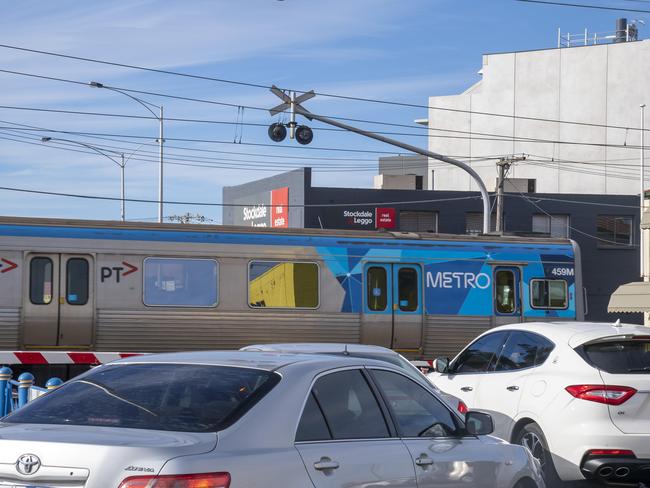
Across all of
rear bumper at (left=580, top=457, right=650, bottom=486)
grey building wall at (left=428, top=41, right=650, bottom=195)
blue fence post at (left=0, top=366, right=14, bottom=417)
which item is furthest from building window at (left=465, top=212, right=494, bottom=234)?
rear bumper at (left=580, top=457, right=650, bottom=486)

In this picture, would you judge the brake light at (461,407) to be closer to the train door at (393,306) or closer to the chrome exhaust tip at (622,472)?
the chrome exhaust tip at (622,472)

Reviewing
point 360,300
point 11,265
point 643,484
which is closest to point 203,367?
point 643,484

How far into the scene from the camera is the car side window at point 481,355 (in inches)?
462

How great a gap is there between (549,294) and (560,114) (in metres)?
47.3

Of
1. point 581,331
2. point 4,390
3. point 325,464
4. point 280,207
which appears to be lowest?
point 4,390

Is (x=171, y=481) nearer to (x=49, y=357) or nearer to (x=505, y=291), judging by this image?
(x=49, y=357)

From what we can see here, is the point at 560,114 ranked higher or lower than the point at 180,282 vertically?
higher

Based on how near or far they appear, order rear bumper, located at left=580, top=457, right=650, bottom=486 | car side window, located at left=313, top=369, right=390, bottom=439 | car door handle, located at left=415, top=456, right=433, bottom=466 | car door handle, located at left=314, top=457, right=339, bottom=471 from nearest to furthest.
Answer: car door handle, located at left=314, top=457, right=339, bottom=471, car side window, located at left=313, top=369, right=390, bottom=439, car door handle, located at left=415, top=456, right=433, bottom=466, rear bumper, located at left=580, top=457, right=650, bottom=486

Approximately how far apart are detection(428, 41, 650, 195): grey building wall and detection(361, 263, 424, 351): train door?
46769 millimetres

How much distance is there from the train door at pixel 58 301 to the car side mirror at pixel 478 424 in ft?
42.2

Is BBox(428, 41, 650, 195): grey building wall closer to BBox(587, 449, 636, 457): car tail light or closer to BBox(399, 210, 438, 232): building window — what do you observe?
→ BBox(399, 210, 438, 232): building window

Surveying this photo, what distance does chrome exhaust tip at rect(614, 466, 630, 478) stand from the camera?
384 inches

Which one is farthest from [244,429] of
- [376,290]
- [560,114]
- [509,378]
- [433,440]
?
[560,114]

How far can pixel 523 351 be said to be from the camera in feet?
36.9
